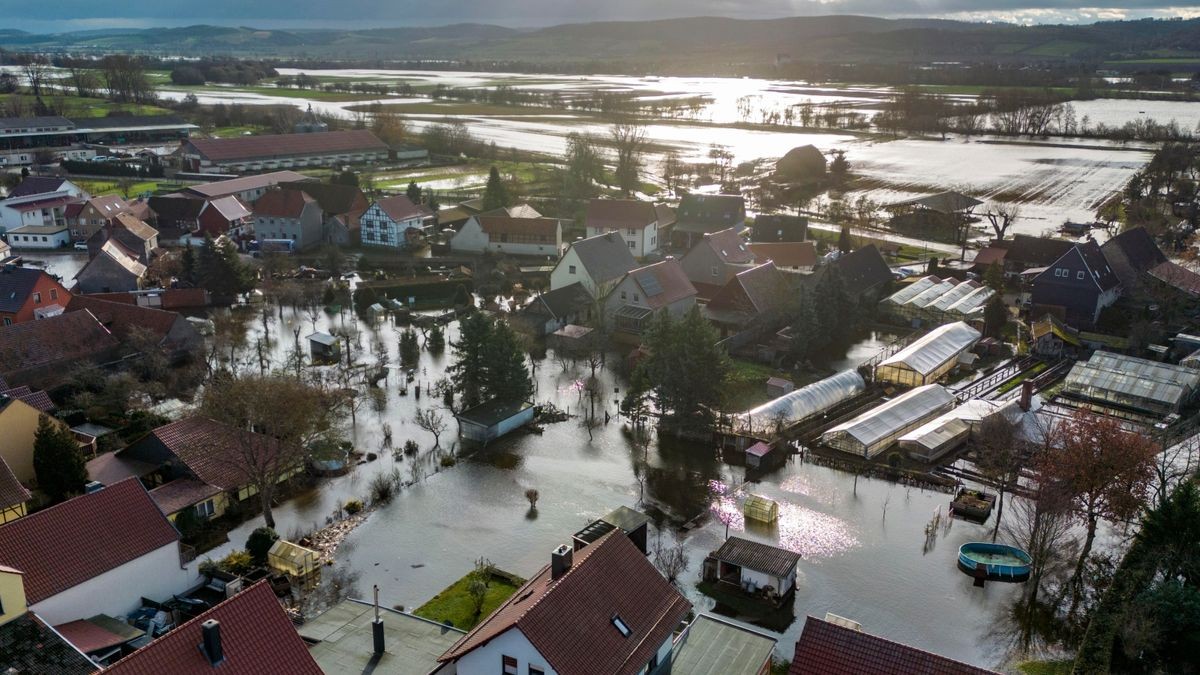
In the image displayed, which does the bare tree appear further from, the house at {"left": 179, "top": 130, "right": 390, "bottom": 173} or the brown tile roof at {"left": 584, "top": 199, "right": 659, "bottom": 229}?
the house at {"left": 179, "top": 130, "right": 390, "bottom": 173}

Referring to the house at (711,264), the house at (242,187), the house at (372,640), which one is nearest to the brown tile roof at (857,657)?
the house at (372,640)

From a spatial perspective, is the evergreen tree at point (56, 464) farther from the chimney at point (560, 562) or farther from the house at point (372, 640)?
the chimney at point (560, 562)

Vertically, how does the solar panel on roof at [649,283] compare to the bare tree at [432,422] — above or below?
above

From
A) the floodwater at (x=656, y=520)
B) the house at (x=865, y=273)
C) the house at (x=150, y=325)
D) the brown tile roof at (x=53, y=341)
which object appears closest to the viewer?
the floodwater at (x=656, y=520)

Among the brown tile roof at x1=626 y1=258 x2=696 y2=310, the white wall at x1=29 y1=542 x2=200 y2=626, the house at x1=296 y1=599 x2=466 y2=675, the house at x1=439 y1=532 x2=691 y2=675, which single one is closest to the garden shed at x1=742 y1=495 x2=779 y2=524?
the house at x1=439 y1=532 x2=691 y2=675

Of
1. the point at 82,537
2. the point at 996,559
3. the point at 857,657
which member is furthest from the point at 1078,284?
the point at 82,537

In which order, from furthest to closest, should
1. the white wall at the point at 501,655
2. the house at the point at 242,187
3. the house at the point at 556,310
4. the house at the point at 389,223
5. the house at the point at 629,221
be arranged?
the house at the point at 242,187, the house at the point at 389,223, the house at the point at 629,221, the house at the point at 556,310, the white wall at the point at 501,655

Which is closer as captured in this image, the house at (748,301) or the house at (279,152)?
the house at (748,301)

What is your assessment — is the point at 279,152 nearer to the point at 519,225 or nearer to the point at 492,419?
the point at 519,225
